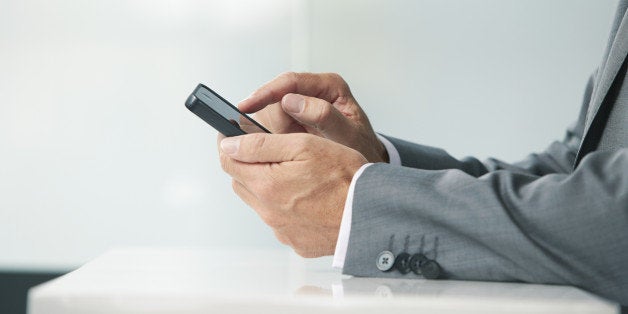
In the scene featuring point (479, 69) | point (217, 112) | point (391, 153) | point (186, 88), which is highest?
point (217, 112)

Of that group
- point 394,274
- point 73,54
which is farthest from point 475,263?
point 73,54

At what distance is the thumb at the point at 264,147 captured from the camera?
2.44 ft

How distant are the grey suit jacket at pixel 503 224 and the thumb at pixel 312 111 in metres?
0.25

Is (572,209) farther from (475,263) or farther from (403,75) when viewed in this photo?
(403,75)

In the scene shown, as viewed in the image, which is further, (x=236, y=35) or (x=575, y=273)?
(x=236, y=35)

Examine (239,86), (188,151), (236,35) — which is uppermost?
(236,35)

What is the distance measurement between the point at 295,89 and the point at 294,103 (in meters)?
0.10

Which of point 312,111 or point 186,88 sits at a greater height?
point 312,111

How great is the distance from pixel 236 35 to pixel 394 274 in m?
2.60

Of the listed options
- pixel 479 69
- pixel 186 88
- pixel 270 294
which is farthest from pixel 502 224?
pixel 186 88

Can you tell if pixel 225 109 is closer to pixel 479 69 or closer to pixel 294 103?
pixel 294 103

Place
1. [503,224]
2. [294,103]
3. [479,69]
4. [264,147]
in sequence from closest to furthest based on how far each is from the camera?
[503,224] < [264,147] < [294,103] < [479,69]

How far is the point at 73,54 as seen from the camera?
3.16m

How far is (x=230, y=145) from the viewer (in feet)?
2.58
